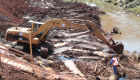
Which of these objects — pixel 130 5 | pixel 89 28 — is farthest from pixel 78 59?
pixel 130 5

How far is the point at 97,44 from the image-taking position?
14398mm

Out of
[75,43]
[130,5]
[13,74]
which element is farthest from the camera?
[130,5]

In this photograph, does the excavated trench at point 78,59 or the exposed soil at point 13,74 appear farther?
the excavated trench at point 78,59

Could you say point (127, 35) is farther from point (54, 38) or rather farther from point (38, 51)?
point (38, 51)

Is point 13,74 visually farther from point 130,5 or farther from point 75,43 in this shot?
point 130,5

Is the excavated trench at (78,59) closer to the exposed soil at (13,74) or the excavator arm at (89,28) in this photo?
the exposed soil at (13,74)

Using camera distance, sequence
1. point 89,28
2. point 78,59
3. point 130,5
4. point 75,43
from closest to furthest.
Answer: point 89,28
point 78,59
point 75,43
point 130,5

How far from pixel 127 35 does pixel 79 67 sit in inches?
427

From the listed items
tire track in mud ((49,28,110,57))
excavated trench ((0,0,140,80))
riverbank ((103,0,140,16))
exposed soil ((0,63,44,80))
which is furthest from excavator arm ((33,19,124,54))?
riverbank ((103,0,140,16))

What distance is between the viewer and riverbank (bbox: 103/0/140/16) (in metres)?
32.1

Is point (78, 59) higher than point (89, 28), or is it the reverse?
point (89, 28)

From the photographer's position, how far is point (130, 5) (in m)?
36.9

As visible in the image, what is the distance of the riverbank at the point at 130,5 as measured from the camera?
32.1 meters

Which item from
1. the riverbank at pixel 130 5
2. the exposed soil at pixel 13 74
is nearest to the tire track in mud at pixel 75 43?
the exposed soil at pixel 13 74
